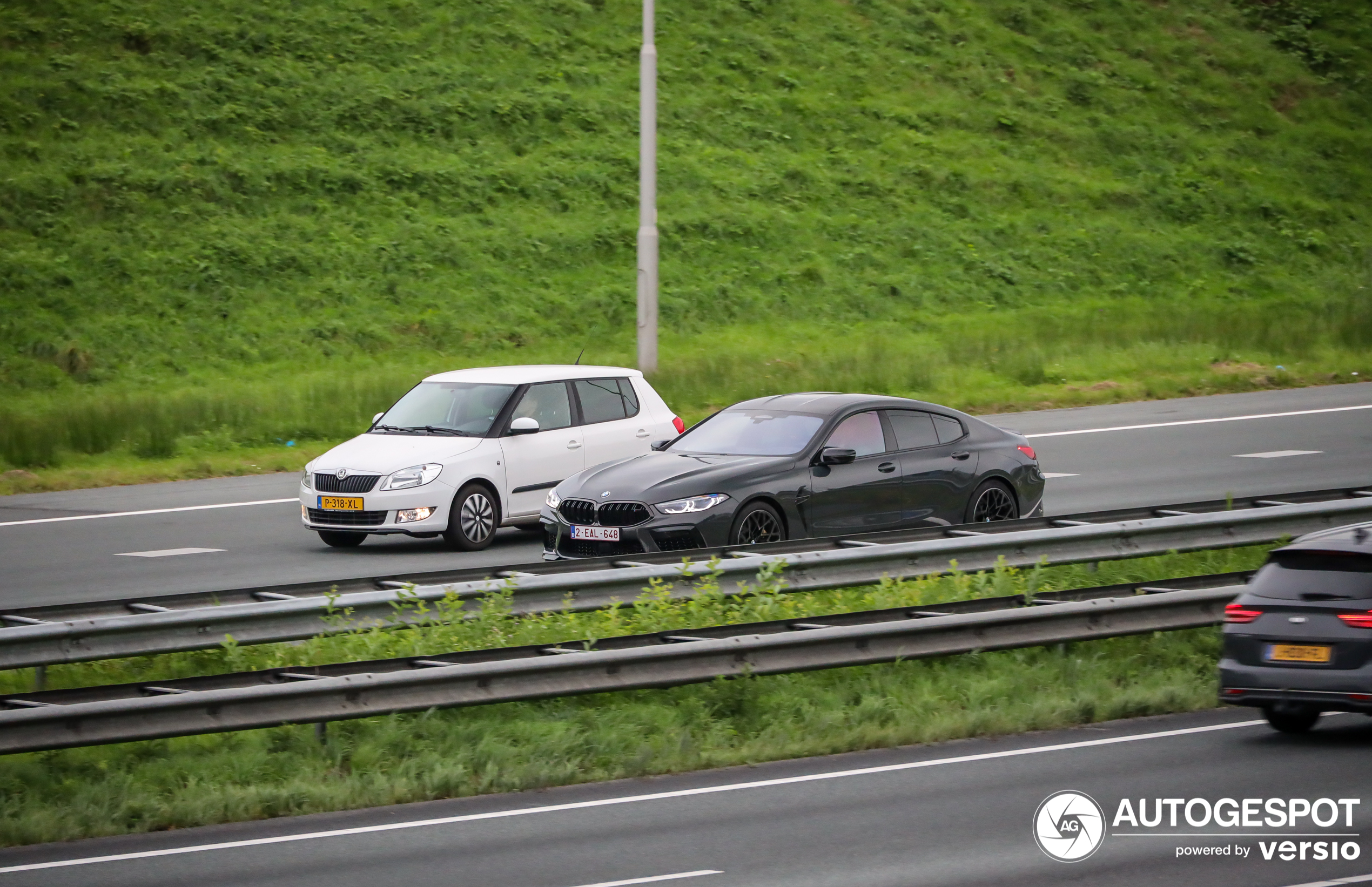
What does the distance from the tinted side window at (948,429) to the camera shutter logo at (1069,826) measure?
7008mm

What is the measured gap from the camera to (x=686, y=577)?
12188mm

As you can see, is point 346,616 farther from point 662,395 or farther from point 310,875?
point 662,395

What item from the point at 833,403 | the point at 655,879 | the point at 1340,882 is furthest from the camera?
the point at 833,403

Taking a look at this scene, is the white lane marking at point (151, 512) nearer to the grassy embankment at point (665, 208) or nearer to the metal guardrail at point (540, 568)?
the grassy embankment at point (665, 208)

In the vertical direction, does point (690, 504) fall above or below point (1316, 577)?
above

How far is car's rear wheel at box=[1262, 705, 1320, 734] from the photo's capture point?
10.1 meters

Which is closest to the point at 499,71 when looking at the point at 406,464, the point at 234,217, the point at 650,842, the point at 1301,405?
the point at 234,217

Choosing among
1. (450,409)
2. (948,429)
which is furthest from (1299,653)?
(450,409)

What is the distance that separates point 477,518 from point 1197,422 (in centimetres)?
1283

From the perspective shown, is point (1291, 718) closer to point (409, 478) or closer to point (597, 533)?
point (597, 533)

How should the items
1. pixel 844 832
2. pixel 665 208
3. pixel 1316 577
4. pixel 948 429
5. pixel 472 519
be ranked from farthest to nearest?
pixel 665 208
pixel 472 519
pixel 948 429
pixel 1316 577
pixel 844 832

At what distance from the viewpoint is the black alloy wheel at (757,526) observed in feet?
46.7

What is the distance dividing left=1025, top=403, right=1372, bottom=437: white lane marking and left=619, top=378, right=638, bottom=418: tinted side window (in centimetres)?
761

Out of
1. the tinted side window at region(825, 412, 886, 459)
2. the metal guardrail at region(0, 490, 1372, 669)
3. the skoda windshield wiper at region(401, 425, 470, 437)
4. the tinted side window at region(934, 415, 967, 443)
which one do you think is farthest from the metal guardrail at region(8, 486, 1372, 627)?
A: the skoda windshield wiper at region(401, 425, 470, 437)
